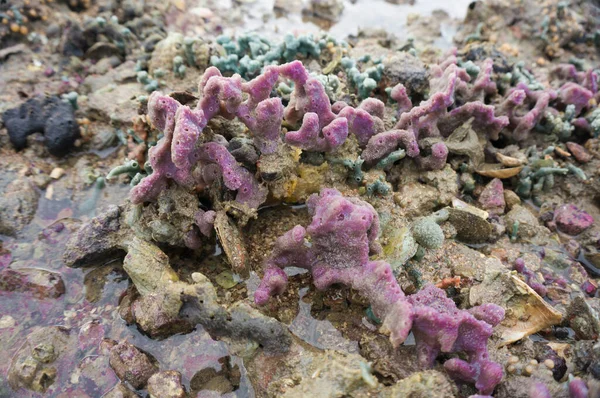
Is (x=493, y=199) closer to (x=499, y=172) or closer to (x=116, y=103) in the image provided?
(x=499, y=172)

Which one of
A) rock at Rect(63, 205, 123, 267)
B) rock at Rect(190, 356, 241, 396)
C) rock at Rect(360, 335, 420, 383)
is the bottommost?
rock at Rect(190, 356, 241, 396)

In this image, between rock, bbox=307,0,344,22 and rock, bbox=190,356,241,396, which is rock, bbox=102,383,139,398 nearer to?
rock, bbox=190,356,241,396

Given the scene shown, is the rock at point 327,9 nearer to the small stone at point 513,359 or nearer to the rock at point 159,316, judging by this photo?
the rock at point 159,316

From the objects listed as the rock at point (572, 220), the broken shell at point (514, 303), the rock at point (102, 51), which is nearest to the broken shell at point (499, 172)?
the rock at point (572, 220)

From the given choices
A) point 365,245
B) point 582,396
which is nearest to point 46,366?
point 365,245

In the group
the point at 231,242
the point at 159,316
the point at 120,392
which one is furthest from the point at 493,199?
the point at 120,392

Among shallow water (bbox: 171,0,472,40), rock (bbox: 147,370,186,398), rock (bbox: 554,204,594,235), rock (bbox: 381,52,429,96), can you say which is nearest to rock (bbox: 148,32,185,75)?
shallow water (bbox: 171,0,472,40)

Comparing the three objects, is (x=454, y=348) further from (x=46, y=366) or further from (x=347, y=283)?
(x=46, y=366)
